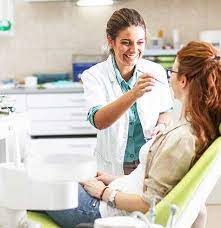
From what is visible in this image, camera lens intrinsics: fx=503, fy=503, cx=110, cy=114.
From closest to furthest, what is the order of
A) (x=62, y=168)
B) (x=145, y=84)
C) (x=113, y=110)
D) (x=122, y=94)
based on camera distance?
(x=62, y=168) → (x=145, y=84) → (x=113, y=110) → (x=122, y=94)

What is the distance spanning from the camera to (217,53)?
1.76 m

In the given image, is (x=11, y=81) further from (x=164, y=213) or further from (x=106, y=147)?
(x=164, y=213)

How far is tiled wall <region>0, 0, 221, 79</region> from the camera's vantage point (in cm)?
476

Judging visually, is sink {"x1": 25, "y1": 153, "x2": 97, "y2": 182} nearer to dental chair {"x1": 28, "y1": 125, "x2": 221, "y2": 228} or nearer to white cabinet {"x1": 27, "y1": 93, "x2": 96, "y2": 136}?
dental chair {"x1": 28, "y1": 125, "x2": 221, "y2": 228}

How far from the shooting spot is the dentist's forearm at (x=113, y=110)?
2.01 m

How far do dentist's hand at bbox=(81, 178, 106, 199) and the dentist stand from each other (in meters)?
0.37

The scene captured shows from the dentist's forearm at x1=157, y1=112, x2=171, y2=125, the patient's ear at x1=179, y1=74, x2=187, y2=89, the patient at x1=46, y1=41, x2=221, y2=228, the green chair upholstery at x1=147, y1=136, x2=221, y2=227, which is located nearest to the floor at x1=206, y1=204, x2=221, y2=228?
the dentist's forearm at x1=157, y1=112, x2=171, y2=125

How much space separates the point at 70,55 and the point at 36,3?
0.59 m

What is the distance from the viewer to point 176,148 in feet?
5.34

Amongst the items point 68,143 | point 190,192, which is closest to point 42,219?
point 190,192

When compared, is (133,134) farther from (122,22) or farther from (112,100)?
(122,22)

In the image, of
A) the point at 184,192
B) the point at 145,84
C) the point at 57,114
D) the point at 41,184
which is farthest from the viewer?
the point at 57,114

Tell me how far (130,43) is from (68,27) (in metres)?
2.72

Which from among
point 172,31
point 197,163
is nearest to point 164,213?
point 197,163
